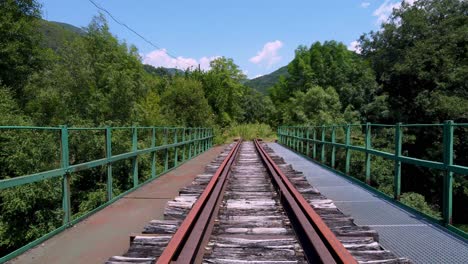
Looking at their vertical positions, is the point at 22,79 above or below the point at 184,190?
above

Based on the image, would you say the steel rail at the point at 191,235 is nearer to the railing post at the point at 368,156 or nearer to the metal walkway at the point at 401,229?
the metal walkway at the point at 401,229

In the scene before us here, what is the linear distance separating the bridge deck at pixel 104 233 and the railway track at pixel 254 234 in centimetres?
40

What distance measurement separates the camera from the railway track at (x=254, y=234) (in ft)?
11.2

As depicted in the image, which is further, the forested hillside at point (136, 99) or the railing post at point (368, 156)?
the forested hillside at point (136, 99)

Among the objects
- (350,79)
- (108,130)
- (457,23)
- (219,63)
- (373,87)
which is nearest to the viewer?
(108,130)

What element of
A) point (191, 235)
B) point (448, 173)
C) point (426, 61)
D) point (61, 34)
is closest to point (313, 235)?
point (191, 235)

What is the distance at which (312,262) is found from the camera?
11.4 ft

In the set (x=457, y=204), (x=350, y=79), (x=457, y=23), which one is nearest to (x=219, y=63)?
(x=350, y=79)

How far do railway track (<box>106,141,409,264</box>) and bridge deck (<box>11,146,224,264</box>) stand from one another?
1.30 feet

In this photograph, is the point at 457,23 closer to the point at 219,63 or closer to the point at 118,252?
the point at 118,252

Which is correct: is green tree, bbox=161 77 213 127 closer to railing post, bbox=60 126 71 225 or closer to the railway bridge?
the railway bridge

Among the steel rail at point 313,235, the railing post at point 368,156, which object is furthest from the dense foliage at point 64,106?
the railing post at point 368,156

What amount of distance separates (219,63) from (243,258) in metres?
67.4

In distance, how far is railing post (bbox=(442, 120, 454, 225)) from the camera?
4559 millimetres
